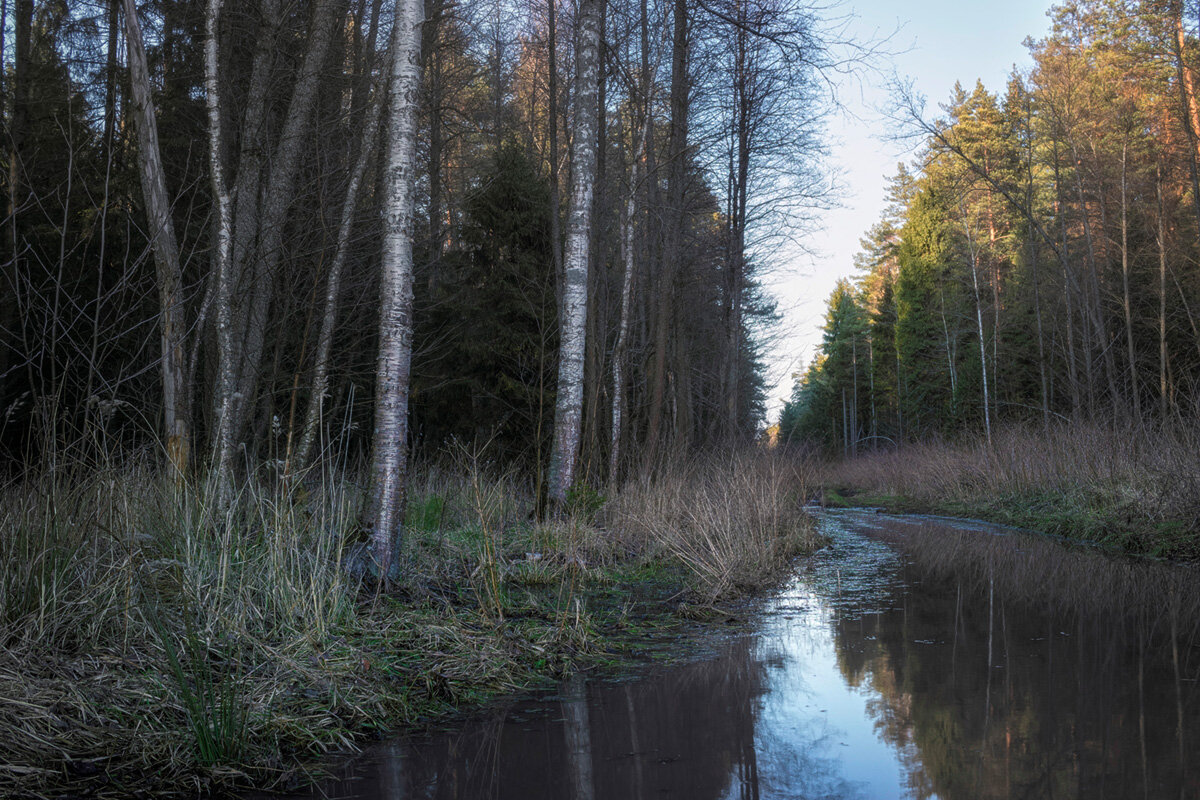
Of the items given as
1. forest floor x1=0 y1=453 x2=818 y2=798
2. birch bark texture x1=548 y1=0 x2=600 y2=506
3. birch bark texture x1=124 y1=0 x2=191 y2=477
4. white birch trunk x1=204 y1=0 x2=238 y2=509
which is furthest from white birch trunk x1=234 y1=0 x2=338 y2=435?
birch bark texture x1=548 y1=0 x2=600 y2=506

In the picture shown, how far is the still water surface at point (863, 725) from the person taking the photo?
8.44ft

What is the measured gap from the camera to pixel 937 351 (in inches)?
1293

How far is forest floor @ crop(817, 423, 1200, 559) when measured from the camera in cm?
794

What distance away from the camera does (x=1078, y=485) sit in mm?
10898

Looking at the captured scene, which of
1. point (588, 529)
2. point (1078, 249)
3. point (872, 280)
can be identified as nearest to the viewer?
point (588, 529)

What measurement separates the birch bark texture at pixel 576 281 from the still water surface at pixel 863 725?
3.54 meters

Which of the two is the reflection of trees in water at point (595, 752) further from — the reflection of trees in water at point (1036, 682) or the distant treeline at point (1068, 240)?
the distant treeline at point (1068, 240)

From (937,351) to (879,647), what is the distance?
3150cm

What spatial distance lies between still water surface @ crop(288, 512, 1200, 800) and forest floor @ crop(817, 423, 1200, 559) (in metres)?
A: 3.69

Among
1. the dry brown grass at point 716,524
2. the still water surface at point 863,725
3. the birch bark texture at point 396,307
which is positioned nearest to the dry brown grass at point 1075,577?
the still water surface at point 863,725

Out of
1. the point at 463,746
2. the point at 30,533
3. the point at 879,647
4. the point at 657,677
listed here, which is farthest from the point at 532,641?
the point at 30,533

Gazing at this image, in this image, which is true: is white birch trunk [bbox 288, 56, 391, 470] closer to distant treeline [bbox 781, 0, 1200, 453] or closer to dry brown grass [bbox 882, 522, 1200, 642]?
dry brown grass [bbox 882, 522, 1200, 642]

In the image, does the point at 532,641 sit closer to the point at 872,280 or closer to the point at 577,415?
the point at 577,415

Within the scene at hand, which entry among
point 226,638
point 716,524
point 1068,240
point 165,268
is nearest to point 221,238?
point 165,268
